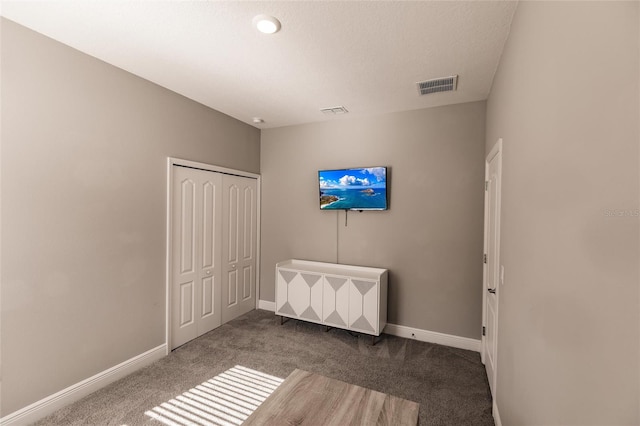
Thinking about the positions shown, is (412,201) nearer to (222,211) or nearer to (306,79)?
(306,79)

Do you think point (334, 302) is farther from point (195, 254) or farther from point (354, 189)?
point (195, 254)

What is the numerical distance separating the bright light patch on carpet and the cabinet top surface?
1390mm

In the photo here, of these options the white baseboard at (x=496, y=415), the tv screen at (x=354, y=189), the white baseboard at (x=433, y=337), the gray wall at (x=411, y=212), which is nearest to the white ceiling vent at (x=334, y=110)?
the gray wall at (x=411, y=212)

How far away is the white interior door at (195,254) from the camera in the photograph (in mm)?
3152

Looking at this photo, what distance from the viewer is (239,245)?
407cm

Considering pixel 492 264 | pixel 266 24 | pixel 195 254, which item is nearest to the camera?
pixel 266 24

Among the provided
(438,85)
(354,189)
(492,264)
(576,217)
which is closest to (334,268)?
(354,189)

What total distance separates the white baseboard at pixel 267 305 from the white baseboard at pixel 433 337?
5.63ft

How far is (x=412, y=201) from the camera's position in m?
3.45

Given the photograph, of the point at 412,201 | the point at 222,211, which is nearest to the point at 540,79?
the point at 412,201

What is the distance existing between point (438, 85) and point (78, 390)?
418 centimetres

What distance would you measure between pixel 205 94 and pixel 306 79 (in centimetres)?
122

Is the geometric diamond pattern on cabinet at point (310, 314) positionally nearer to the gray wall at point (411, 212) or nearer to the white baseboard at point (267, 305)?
the gray wall at point (411, 212)

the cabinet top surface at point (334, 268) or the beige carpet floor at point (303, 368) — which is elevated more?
the cabinet top surface at point (334, 268)
